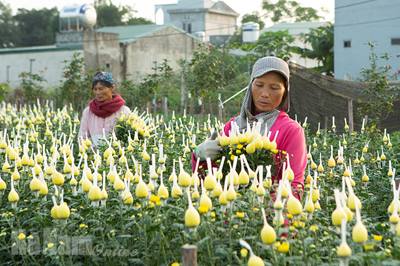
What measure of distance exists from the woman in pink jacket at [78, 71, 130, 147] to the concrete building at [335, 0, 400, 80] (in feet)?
33.4

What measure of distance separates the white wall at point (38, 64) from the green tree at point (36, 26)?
18360 mm

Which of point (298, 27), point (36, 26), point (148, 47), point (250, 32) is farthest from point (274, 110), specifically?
point (36, 26)

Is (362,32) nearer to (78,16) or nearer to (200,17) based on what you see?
(78,16)

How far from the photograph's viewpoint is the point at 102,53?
2091 centimetres

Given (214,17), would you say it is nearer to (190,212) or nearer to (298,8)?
(298,8)

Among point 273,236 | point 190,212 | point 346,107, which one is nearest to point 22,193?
point 190,212

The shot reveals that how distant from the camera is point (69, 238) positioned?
5.53 feet

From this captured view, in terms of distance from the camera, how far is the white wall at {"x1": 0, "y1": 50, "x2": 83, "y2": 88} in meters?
20.9

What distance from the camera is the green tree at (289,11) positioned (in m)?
44.2

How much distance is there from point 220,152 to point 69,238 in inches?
→ 28.2

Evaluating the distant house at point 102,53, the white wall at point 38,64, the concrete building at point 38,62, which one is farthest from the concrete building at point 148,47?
the white wall at point 38,64

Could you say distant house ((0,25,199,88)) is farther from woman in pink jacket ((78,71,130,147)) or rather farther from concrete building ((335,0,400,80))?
woman in pink jacket ((78,71,130,147))

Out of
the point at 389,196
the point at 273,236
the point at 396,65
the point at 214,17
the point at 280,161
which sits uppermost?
the point at 214,17

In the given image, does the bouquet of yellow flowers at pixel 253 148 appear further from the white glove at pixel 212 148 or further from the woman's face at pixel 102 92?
the woman's face at pixel 102 92
